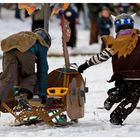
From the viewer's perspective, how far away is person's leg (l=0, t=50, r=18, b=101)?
26.0 ft

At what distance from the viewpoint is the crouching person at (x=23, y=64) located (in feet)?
26.1

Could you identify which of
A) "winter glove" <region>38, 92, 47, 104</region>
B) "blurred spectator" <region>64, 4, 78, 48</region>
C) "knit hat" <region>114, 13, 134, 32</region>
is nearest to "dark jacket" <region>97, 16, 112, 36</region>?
"blurred spectator" <region>64, 4, 78, 48</region>

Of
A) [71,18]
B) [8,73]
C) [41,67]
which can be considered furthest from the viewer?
[71,18]

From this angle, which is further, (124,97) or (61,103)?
(124,97)

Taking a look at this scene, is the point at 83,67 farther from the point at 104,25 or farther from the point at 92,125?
the point at 104,25

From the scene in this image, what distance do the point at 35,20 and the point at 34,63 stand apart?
31.8 ft

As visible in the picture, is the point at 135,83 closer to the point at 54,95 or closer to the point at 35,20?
the point at 54,95

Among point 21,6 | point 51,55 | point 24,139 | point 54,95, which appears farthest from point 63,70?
point 51,55

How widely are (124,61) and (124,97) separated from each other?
50 cm

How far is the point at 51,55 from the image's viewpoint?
57.8ft

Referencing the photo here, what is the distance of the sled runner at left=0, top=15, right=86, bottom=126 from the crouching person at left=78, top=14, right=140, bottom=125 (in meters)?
0.20

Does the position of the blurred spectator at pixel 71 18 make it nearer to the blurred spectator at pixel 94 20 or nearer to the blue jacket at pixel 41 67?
the blurred spectator at pixel 94 20

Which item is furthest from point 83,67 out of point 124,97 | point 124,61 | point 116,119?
point 116,119

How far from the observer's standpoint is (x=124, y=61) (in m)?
8.20
